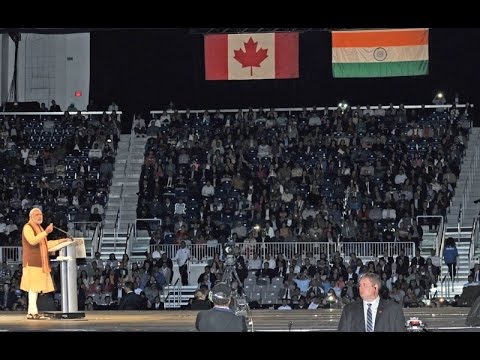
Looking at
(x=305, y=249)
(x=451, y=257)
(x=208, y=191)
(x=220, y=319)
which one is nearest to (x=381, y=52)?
(x=208, y=191)

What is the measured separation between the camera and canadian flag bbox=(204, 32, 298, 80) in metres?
33.7

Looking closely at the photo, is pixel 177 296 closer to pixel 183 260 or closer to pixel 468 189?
pixel 183 260

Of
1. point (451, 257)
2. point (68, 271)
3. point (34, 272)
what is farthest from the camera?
point (451, 257)

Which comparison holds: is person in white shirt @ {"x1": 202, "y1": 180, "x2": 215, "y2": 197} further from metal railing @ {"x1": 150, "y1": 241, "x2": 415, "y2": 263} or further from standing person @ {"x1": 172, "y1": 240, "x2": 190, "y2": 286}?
standing person @ {"x1": 172, "y1": 240, "x2": 190, "y2": 286}

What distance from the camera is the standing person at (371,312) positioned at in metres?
10.2

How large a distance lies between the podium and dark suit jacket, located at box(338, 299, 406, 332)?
6245 millimetres

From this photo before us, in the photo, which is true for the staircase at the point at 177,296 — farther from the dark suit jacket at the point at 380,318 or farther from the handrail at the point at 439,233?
the dark suit jacket at the point at 380,318

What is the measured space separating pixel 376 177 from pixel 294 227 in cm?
292

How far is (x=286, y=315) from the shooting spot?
769 inches

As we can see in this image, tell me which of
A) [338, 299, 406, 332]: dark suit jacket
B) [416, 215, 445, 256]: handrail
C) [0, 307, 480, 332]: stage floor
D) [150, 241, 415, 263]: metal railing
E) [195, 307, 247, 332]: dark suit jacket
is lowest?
[0, 307, 480, 332]: stage floor

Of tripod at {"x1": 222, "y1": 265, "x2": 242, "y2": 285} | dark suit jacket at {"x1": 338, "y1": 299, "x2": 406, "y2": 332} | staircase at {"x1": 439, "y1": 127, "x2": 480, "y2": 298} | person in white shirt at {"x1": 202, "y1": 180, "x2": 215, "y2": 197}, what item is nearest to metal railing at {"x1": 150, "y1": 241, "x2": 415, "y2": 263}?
staircase at {"x1": 439, "y1": 127, "x2": 480, "y2": 298}

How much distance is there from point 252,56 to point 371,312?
23.8 metres

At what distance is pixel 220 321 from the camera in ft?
36.3
